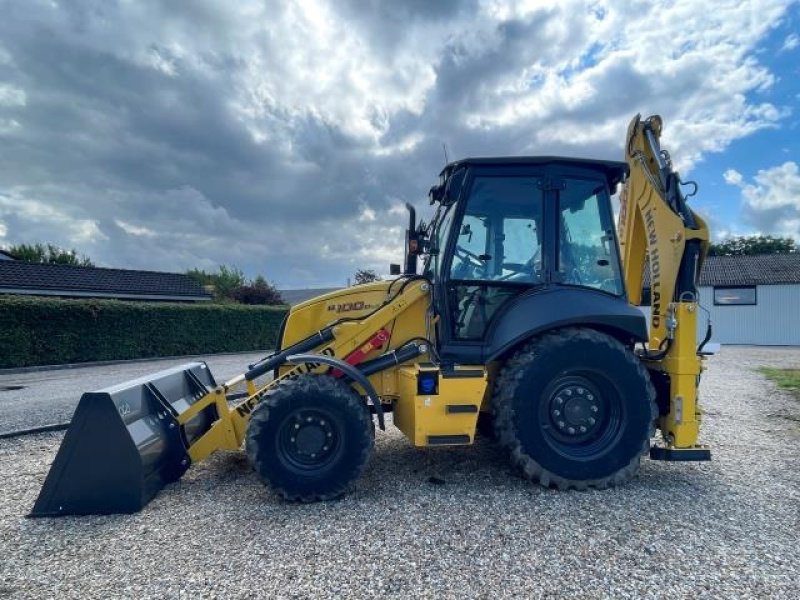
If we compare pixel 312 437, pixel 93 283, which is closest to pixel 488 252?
pixel 312 437

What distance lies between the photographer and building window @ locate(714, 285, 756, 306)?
24594 mm

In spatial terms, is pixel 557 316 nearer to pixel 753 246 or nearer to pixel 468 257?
pixel 468 257

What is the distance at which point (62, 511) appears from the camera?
357 cm

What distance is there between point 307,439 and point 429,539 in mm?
1177

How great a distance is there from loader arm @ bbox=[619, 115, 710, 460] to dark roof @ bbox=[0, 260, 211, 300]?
76.8 feet

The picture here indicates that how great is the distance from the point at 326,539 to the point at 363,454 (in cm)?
73

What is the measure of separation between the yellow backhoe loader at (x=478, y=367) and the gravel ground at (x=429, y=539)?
0.92 ft

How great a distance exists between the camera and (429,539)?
321cm

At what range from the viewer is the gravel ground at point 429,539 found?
8.92 feet

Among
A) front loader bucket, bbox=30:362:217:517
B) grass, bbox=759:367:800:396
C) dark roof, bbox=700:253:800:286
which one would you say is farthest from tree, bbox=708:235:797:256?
front loader bucket, bbox=30:362:217:517

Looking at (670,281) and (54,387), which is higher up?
(670,281)

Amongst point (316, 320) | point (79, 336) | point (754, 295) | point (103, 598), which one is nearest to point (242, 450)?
point (316, 320)

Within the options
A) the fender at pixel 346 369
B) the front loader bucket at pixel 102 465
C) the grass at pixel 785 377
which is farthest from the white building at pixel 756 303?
the front loader bucket at pixel 102 465

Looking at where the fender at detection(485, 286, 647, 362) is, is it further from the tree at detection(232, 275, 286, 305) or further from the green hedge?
A: the tree at detection(232, 275, 286, 305)
